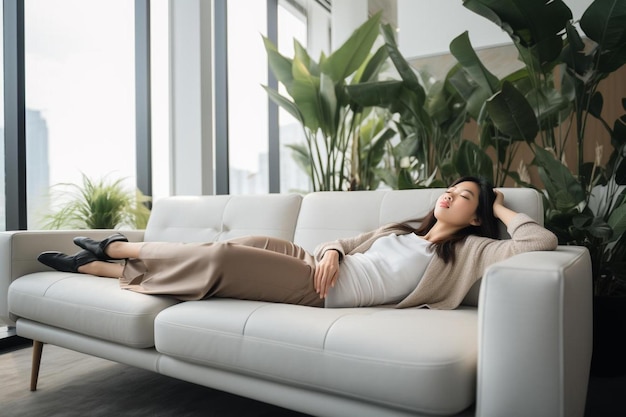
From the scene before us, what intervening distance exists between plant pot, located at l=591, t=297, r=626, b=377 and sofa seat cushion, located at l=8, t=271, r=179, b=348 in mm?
1690

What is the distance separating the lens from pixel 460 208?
1737 mm

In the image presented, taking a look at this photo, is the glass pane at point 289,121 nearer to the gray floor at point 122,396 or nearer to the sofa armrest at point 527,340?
the gray floor at point 122,396

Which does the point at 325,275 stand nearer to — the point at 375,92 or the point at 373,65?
the point at 375,92

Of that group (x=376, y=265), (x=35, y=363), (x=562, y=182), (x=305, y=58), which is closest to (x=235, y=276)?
(x=376, y=265)

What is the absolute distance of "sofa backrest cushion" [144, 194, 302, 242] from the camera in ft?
7.32

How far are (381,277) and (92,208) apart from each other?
6.51 ft

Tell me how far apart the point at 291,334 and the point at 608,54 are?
1.76 meters

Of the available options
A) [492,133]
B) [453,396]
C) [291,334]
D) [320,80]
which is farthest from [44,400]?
[492,133]

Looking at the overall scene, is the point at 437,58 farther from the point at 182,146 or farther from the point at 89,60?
the point at 89,60

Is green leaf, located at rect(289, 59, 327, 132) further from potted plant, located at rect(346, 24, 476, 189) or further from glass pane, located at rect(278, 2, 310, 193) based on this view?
glass pane, located at rect(278, 2, 310, 193)

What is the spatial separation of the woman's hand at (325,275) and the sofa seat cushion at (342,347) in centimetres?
14

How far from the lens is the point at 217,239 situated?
92.4 inches

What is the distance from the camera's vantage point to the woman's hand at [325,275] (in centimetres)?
165

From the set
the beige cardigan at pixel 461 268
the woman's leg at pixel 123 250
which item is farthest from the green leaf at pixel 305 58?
the beige cardigan at pixel 461 268
